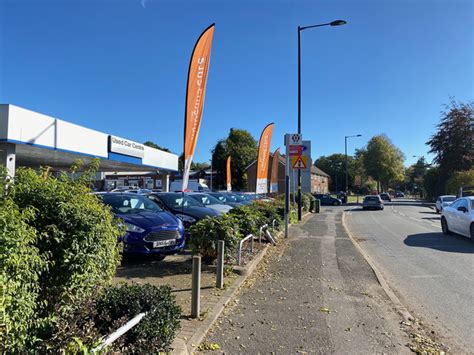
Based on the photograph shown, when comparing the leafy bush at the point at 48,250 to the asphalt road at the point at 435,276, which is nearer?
the leafy bush at the point at 48,250

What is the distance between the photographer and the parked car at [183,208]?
10.5 m

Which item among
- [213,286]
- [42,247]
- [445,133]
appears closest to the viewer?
[42,247]

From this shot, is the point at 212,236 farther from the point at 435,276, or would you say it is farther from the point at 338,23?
the point at 338,23

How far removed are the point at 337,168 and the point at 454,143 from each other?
6366 centimetres

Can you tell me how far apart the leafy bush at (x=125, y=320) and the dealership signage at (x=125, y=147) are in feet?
54.7

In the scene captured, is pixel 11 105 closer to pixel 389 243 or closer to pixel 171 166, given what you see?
pixel 389 243

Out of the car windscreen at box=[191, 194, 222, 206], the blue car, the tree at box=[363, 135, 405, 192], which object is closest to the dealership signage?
the car windscreen at box=[191, 194, 222, 206]

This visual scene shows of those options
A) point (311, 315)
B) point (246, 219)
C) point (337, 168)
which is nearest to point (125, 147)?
point (246, 219)

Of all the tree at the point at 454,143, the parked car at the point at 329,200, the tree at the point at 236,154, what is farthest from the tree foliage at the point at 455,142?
the tree at the point at 236,154

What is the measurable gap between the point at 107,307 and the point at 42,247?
82 cm

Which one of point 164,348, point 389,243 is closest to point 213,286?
point 164,348

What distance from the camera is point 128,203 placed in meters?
9.28

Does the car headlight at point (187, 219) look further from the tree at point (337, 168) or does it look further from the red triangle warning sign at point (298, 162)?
the tree at point (337, 168)

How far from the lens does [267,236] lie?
11414 mm
